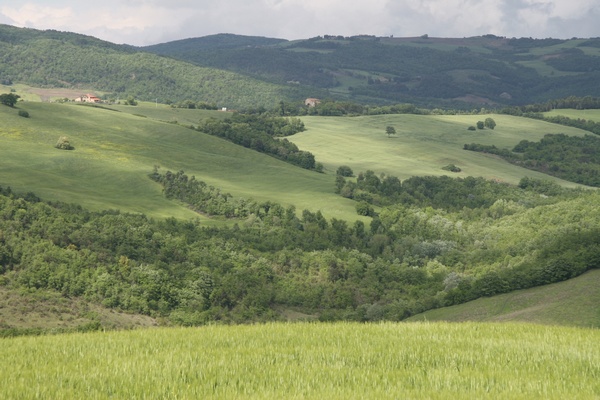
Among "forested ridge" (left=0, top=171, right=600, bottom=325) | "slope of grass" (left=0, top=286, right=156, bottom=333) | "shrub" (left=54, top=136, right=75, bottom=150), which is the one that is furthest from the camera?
"shrub" (left=54, top=136, right=75, bottom=150)

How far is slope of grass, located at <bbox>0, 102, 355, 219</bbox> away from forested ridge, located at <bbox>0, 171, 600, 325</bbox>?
800 centimetres

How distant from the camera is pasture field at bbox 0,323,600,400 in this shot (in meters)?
14.1

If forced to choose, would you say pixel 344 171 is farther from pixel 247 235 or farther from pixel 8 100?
pixel 8 100

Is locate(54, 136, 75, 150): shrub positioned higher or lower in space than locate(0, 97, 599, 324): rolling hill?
higher

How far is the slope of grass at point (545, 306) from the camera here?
1636 inches

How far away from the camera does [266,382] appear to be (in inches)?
584

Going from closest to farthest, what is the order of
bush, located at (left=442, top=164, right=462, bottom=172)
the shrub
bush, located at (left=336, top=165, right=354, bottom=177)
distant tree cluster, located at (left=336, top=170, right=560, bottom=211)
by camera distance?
distant tree cluster, located at (left=336, top=170, right=560, bottom=211) < the shrub < bush, located at (left=336, top=165, right=354, bottom=177) < bush, located at (left=442, top=164, right=462, bottom=172)

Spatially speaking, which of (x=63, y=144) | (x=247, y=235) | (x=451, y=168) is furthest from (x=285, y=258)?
(x=451, y=168)

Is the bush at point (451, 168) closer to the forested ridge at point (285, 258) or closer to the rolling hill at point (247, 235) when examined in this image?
the rolling hill at point (247, 235)

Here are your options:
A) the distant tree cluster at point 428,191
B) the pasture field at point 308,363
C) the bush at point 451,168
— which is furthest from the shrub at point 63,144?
the pasture field at point 308,363

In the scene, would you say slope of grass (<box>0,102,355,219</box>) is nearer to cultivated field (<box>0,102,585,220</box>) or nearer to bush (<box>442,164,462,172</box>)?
cultivated field (<box>0,102,585,220</box>)

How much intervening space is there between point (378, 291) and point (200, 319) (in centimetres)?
2702

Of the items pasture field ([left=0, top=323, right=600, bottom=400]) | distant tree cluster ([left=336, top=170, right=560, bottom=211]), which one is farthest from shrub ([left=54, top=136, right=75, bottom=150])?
pasture field ([left=0, top=323, right=600, bottom=400])

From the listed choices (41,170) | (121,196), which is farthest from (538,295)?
(41,170)
